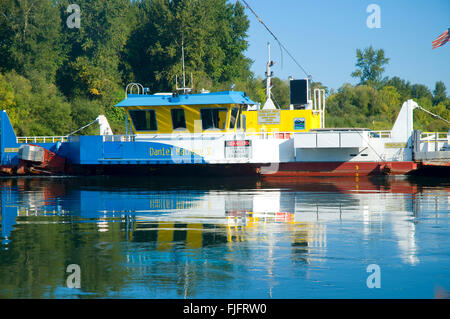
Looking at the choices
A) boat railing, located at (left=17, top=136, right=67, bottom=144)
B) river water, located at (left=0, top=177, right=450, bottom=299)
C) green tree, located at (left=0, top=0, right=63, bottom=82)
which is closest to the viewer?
Result: river water, located at (left=0, top=177, right=450, bottom=299)

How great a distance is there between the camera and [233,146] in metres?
28.9

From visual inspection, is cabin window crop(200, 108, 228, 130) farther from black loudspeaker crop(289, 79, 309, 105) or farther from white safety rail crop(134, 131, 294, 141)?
black loudspeaker crop(289, 79, 309, 105)

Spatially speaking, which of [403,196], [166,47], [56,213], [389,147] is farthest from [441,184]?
[166,47]

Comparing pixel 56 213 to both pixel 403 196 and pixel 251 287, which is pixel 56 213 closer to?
pixel 251 287

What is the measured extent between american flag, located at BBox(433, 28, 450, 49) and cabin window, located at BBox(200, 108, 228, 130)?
10.5m

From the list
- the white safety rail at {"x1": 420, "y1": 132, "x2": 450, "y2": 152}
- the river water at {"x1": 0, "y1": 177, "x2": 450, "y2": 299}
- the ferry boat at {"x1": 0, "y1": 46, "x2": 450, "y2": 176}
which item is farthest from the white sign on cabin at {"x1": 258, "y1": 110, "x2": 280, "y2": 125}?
the river water at {"x1": 0, "y1": 177, "x2": 450, "y2": 299}

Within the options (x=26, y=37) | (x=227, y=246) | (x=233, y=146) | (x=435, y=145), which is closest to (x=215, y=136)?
(x=233, y=146)

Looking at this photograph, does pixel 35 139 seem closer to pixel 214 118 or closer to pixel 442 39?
pixel 214 118

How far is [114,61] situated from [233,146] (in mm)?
38775

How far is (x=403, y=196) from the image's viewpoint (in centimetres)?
2056

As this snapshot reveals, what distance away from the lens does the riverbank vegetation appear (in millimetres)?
53781

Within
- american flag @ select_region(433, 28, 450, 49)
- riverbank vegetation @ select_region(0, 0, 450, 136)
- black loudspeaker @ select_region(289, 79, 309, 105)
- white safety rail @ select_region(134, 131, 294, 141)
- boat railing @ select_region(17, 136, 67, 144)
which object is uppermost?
riverbank vegetation @ select_region(0, 0, 450, 136)

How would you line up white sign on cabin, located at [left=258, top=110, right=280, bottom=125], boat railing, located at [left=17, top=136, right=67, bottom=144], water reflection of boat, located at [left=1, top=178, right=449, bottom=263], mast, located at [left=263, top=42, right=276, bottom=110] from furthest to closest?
mast, located at [left=263, top=42, right=276, bottom=110]
boat railing, located at [left=17, top=136, right=67, bottom=144]
white sign on cabin, located at [left=258, top=110, right=280, bottom=125]
water reflection of boat, located at [left=1, top=178, right=449, bottom=263]

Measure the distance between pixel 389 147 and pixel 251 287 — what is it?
21441 millimetres
